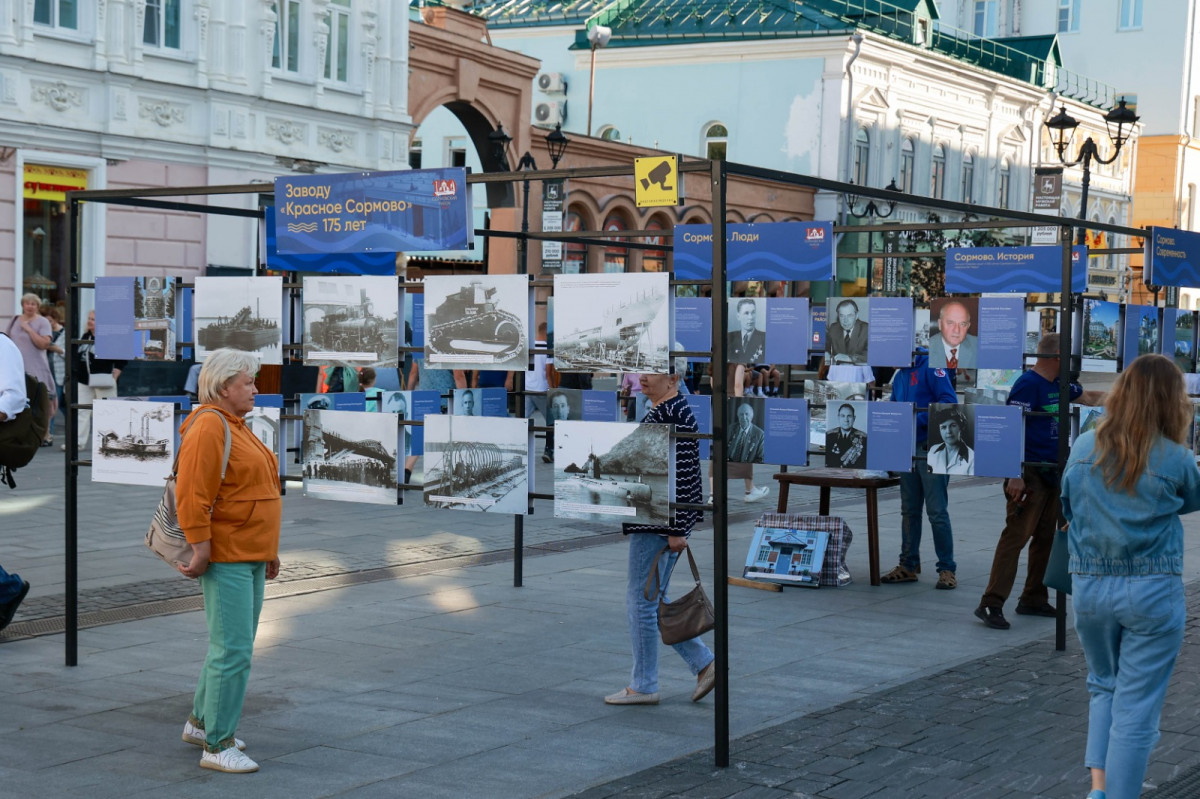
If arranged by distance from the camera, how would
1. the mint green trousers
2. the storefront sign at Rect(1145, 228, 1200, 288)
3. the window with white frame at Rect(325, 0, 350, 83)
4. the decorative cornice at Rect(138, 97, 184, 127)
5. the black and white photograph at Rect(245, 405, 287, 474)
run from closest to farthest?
1. the mint green trousers
2. the black and white photograph at Rect(245, 405, 287, 474)
3. the storefront sign at Rect(1145, 228, 1200, 288)
4. the decorative cornice at Rect(138, 97, 184, 127)
5. the window with white frame at Rect(325, 0, 350, 83)

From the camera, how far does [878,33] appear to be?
147 feet

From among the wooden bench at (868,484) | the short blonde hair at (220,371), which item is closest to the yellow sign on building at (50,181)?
the wooden bench at (868,484)

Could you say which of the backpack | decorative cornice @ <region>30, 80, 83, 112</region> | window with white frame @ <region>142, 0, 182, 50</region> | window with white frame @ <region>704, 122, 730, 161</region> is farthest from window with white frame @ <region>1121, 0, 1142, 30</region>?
the backpack

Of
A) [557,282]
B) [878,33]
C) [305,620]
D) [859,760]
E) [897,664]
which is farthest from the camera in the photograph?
[878,33]

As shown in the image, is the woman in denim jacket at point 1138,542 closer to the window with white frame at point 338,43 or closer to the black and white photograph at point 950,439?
the black and white photograph at point 950,439

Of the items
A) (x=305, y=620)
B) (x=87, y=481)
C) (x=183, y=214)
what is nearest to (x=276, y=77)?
(x=183, y=214)

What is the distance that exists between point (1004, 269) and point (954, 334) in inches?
25.0

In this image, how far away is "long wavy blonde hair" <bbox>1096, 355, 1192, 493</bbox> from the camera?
218 inches

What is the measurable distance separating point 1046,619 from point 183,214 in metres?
16.7

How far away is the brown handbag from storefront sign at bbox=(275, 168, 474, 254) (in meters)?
1.95

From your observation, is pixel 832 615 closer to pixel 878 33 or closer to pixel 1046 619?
pixel 1046 619

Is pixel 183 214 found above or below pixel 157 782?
above

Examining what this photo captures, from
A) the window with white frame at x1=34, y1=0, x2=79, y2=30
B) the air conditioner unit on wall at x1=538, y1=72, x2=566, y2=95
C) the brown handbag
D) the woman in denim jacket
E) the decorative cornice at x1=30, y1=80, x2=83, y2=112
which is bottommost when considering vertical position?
the brown handbag

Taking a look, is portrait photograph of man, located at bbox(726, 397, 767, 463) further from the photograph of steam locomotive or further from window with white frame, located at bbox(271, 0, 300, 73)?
A: window with white frame, located at bbox(271, 0, 300, 73)
